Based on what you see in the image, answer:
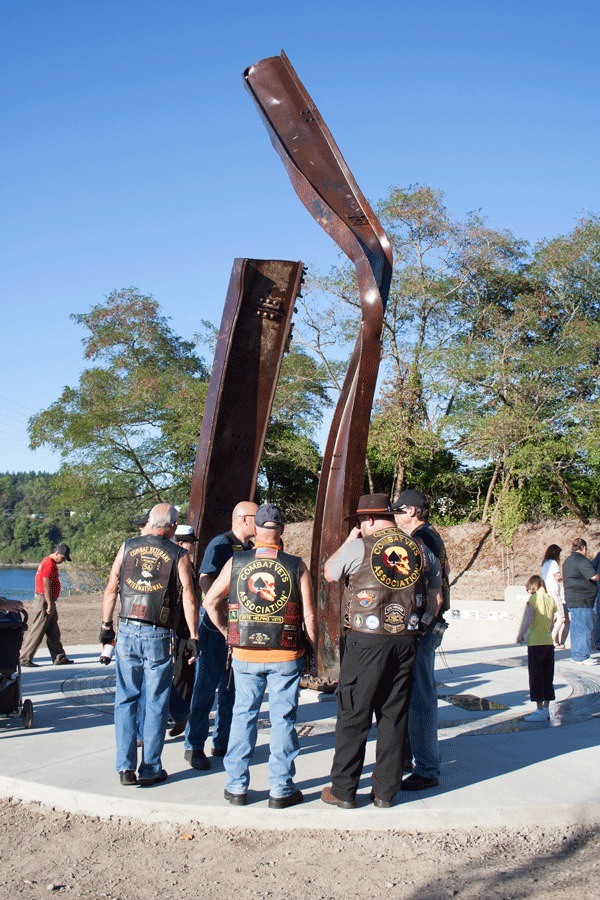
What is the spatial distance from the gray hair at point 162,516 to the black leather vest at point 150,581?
0.08 meters

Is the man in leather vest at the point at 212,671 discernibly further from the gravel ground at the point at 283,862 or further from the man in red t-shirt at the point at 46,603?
the man in red t-shirt at the point at 46,603

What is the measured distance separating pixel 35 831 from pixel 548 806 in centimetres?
272

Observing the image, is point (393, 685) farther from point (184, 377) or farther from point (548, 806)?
point (184, 377)

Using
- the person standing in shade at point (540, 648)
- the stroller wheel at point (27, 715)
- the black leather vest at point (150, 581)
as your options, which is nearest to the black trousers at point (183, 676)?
the stroller wheel at point (27, 715)

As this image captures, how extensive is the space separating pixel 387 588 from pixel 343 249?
148 inches

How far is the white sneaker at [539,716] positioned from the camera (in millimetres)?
6481

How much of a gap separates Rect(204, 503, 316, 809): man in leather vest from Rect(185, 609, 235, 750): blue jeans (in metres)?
0.77

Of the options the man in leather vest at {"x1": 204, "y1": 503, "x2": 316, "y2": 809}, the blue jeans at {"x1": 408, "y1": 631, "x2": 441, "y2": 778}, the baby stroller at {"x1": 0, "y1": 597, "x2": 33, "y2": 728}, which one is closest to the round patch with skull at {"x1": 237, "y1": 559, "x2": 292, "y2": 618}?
the man in leather vest at {"x1": 204, "y1": 503, "x2": 316, "y2": 809}

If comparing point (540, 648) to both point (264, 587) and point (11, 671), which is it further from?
point (11, 671)

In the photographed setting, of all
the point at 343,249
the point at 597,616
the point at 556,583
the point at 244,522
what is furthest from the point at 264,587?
the point at 597,616

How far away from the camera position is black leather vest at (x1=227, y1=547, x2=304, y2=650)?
4.38 meters

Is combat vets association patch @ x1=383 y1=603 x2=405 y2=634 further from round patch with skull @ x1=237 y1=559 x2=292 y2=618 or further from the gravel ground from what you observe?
the gravel ground

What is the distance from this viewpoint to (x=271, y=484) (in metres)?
27.3

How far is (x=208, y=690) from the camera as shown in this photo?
17.5 ft
